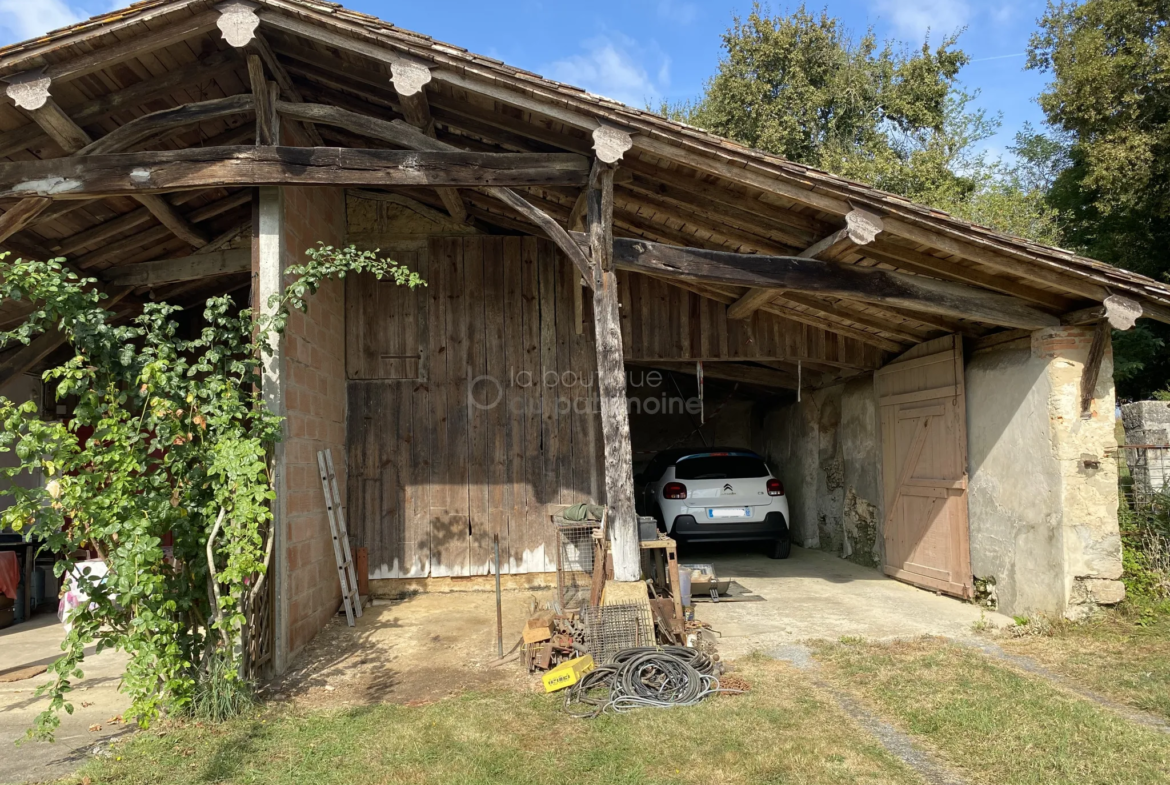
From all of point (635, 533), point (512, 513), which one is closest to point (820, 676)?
point (635, 533)

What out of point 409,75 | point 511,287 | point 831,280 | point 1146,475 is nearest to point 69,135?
point 409,75

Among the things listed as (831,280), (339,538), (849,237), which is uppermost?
(849,237)

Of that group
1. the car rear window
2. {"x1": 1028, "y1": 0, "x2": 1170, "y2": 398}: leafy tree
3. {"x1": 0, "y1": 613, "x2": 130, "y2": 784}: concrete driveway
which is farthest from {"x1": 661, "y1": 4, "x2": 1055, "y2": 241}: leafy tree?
{"x1": 0, "y1": 613, "x2": 130, "y2": 784}: concrete driveway

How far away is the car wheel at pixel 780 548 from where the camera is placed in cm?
924

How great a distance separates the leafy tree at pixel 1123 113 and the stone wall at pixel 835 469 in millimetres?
6055

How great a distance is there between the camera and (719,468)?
29.1 feet

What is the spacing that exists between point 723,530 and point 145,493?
6.17m

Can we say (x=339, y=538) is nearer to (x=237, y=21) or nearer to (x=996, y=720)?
(x=237, y=21)

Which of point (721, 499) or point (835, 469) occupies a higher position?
point (835, 469)

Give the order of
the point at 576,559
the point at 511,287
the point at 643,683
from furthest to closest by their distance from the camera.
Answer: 1. the point at 511,287
2. the point at 576,559
3. the point at 643,683

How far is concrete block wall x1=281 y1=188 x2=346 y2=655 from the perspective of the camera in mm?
5484

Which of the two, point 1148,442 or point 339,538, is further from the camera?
point 1148,442

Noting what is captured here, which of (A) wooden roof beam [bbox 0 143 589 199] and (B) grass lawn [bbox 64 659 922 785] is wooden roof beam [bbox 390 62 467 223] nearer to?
(A) wooden roof beam [bbox 0 143 589 199]

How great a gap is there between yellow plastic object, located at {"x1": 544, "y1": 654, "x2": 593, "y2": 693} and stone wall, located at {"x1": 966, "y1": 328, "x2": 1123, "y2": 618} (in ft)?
12.4
